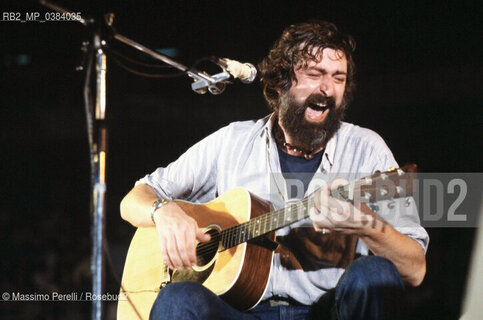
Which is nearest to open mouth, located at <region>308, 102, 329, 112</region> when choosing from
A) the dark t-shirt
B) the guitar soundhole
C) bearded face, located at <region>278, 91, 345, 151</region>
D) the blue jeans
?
bearded face, located at <region>278, 91, 345, 151</region>

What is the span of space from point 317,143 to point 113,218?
7.26 ft

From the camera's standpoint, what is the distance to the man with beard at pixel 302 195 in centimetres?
164

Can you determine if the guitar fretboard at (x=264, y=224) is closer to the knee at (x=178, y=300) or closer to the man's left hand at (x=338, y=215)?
the man's left hand at (x=338, y=215)

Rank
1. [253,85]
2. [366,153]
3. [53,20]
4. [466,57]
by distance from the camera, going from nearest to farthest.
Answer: [366,153]
[466,57]
[53,20]
[253,85]

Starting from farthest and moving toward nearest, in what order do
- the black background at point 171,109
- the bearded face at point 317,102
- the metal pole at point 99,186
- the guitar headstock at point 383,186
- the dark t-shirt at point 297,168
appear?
the black background at point 171,109
the bearded face at point 317,102
the dark t-shirt at point 297,168
the guitar headstock at point 383,186
the metal pole at point 99,186

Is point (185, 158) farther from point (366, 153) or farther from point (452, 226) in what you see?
point (452, 226)

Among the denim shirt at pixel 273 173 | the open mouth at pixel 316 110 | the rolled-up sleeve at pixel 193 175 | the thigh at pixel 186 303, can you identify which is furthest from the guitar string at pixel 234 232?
the open mouth at pixel 316 110

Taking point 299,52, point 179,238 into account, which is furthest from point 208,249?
point 299,52

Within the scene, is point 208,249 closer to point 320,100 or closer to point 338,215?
point 338,215

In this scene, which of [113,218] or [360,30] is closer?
[360,30]

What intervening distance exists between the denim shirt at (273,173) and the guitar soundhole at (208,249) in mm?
284

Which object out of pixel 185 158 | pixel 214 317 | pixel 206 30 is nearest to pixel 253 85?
pixel 206 30

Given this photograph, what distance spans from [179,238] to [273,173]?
0.62m

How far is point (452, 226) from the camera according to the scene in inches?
126
